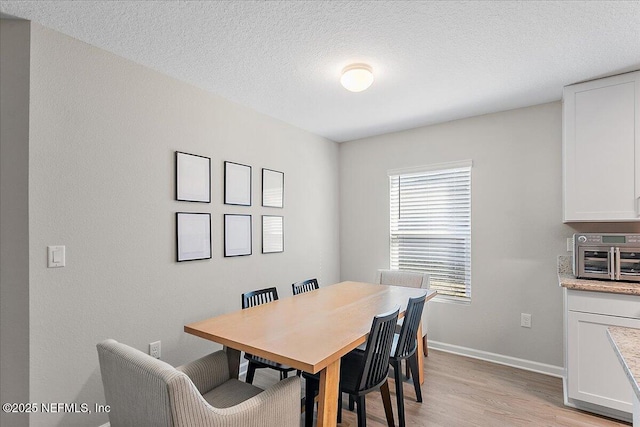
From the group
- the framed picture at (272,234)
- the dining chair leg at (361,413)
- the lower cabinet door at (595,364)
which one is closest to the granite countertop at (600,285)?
the lower cabinet door at (595,364)

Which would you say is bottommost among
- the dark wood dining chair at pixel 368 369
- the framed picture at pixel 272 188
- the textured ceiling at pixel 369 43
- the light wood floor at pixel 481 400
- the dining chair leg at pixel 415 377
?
the light wood floor at pixel 481 400

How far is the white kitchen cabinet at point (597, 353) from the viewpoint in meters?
2.22

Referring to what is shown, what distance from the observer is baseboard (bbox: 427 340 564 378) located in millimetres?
2965

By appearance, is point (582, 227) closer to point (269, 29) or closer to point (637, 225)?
point (637, 225)

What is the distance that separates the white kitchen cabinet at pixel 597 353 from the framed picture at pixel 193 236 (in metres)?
2.87

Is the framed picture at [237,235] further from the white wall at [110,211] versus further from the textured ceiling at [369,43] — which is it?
the textured ceiling at [369,43]

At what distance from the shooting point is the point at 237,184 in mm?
3029

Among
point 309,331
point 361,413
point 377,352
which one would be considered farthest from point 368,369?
point 309,331

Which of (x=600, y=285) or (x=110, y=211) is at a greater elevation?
(x=110, y=211)

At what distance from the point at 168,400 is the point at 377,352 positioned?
1.05m

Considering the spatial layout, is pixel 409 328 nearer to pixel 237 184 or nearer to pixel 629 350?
pixel 629 350

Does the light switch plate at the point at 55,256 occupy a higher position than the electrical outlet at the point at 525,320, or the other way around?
the light switch plate at the point at 55,256

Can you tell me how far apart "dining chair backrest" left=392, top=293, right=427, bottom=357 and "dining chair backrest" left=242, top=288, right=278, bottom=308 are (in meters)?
1.03

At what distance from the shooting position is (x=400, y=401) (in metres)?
2.13
